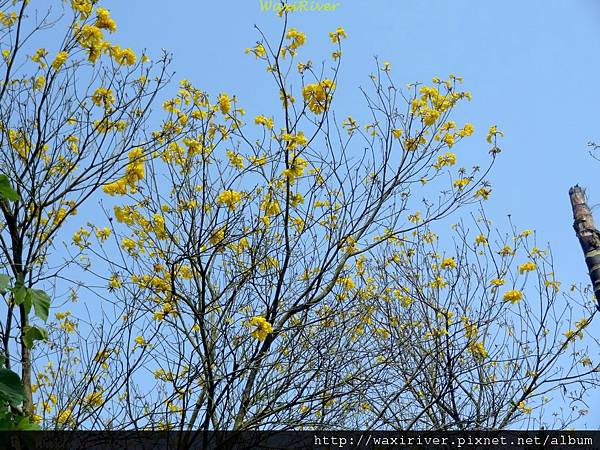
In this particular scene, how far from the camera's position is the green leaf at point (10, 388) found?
1.92 m

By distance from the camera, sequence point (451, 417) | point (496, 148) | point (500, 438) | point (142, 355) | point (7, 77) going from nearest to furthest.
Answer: point (142, 355)
point (7, 77)
point (496, 148)
point (500, 438)
point (451, 417)

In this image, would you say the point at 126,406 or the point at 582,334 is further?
the point at 582,334

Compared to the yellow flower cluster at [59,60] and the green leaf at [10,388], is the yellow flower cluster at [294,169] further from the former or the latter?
the green leaf at [10,388]

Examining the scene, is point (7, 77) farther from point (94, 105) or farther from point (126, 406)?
point (126, 406)

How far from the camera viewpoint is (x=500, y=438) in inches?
203

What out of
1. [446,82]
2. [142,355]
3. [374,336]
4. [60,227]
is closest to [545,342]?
[374,336]

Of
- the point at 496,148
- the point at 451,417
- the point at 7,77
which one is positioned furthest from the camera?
the point at 451,417

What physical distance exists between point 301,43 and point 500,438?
3068mm

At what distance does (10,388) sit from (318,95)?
9.40 feet

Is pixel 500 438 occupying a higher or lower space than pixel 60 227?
lower

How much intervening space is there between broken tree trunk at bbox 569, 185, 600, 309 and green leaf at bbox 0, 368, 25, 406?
5.95 feet

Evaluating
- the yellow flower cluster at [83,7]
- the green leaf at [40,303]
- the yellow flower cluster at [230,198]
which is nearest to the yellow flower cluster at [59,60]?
the yellow flower cluster at [83,7]

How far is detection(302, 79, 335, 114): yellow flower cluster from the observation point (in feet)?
14.3

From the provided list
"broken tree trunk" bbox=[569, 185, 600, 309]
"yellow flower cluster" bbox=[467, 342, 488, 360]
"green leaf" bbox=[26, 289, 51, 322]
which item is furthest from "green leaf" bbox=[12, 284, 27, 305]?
"yellow flower cluster" bbox=[467, 342, 488, 360]
